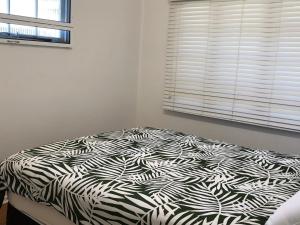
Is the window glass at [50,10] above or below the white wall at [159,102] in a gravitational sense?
above

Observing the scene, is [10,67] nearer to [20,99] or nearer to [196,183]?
[20,99]

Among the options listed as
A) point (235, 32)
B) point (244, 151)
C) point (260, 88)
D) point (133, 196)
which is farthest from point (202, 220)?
point (235, 32)

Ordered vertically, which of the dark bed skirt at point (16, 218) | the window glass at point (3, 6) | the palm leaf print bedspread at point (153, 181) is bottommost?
the dark bed skirt at point (16, 218)

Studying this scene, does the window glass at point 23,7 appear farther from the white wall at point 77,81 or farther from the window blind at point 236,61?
the window blind at point 236,61

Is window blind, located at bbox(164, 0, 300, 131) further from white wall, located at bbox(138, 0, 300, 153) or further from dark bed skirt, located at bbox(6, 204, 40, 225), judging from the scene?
dark bed skirt, located at bbox(6, 204, 40, 225)

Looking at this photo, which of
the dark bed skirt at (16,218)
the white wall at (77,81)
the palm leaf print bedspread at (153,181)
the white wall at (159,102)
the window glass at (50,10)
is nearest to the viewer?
the palm leaf print bedspread at (153,181)

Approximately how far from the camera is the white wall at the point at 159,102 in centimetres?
295

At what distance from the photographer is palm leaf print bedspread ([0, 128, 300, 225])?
1.29m

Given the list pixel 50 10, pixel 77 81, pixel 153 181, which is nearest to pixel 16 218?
pixel 153 181

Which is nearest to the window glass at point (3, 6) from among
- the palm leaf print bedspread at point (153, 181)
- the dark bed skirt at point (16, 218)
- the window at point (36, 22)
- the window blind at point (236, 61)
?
the window at point (36, 22)

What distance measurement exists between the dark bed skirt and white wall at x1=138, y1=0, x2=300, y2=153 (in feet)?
6.32

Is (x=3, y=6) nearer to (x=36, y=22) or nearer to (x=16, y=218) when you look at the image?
(x=36, y=22)

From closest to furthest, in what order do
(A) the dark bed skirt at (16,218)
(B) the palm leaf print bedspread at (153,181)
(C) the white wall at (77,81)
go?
(B) the palm leaf print bedspread at (153,181)
(A) the dark bed skirt at (16,218)
(C) the white wall at (77,81)

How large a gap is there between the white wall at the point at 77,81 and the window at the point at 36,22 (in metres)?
0.07
